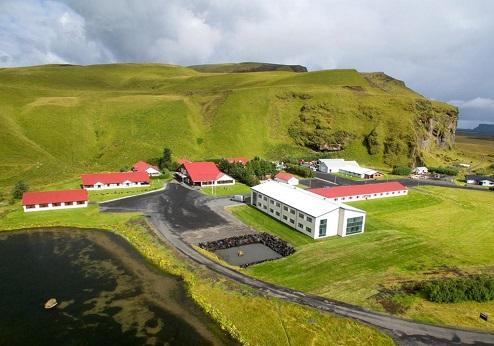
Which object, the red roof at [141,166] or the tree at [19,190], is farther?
the red roof at [141,166]

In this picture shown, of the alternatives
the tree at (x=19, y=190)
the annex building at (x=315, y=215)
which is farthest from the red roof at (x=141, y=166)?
the annex building at (x=315, y=215)

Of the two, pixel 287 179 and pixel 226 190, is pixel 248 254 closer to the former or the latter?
pixel 226 190

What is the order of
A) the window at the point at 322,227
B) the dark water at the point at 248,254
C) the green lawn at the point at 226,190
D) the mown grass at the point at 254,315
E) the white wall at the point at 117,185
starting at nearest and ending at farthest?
the mown grass at the point at 254,315 < the dark water at the point at 248,254 < the window at the point at 322,227 < the green lawn at the point at 226,190 < the white wall at the point at 117,185

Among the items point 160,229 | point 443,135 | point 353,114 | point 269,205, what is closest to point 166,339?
point 160,229

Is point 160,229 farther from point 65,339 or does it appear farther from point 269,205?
→ point 65,339

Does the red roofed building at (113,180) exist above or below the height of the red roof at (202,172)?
below

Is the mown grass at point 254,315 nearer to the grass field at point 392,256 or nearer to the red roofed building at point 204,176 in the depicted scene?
the grass field at point 392,256

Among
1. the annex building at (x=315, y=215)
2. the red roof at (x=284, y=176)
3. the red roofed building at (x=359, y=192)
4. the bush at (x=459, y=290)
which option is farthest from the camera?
the red roof at (x=284, y=176)
